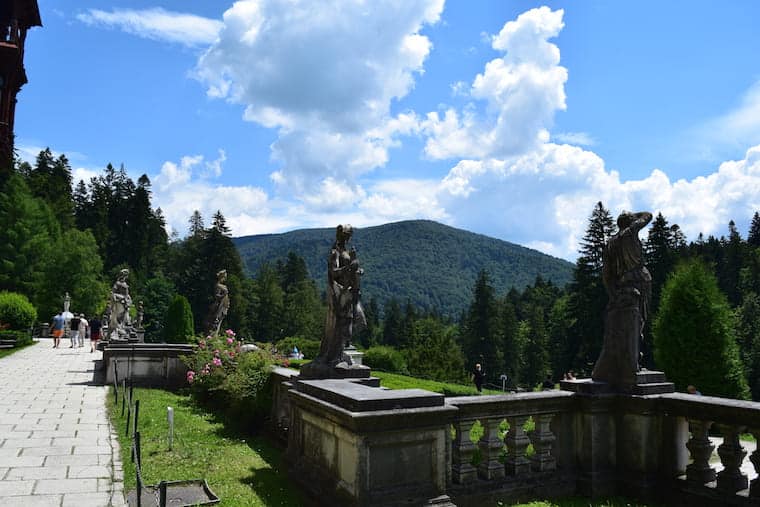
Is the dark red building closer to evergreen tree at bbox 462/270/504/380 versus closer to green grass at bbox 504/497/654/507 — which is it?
green grass at bbox 504/497/654/507

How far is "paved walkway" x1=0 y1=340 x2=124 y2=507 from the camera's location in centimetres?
635

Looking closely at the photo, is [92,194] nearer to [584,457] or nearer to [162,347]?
[162,347]

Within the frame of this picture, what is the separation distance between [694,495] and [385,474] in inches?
134

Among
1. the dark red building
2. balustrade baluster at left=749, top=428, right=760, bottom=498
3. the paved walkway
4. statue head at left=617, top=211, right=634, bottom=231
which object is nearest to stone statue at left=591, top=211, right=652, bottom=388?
statue head at left=617, top=211, right=634, bottom=231

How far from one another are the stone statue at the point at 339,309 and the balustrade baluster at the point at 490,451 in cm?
202

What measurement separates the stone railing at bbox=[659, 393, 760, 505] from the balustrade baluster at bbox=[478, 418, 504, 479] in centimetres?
197

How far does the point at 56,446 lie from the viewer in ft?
28.0

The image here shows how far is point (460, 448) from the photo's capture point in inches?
226

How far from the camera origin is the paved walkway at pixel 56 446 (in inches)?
250

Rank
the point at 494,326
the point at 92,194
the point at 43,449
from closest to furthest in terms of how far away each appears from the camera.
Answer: the point at 43,449 → the point at 494,326 → the point at 92,194

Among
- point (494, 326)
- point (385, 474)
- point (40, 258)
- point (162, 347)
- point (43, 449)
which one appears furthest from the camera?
point (494, 326)

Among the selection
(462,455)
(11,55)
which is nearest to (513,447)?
(462,455)

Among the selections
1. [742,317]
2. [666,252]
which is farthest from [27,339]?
[742,317]

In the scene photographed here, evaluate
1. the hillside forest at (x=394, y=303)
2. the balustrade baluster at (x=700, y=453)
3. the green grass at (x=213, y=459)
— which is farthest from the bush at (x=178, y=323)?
the balustrade baluster at (x=700, y=453)
